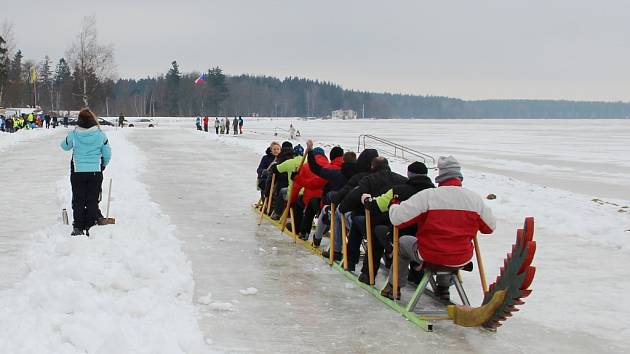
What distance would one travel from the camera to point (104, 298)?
5.32m

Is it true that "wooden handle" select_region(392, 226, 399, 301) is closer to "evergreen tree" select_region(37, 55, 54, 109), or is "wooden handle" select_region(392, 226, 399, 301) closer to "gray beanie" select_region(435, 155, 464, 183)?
"gray beanie" select_region(435, 155, 464, 183)

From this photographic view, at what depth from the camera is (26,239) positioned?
8836 millimetres

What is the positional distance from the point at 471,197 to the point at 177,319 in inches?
103

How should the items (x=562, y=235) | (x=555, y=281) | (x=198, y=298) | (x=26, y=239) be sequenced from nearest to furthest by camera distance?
(x=198, y=298) < (x=555, y=281) < (x=26, y=239) < (x=562, y=235)

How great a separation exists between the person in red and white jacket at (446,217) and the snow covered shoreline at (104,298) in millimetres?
1986

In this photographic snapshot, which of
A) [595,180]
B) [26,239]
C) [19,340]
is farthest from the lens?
[595,180]

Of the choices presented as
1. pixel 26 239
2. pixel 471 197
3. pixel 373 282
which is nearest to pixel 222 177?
pixel 26 239

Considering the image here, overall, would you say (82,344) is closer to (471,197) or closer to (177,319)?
(177,319)

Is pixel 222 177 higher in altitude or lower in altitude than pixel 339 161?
lower

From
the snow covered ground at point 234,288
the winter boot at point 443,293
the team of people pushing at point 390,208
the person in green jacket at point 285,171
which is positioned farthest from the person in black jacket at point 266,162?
the winter boot at point 443,293

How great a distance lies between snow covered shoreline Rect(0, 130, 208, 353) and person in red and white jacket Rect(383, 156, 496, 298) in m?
1.99

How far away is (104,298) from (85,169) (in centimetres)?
347

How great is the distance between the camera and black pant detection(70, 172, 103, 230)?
27.5 ft

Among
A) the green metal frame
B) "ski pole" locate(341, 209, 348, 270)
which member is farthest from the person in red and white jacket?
"ski pole" locate(341, 209, 348, 270)
